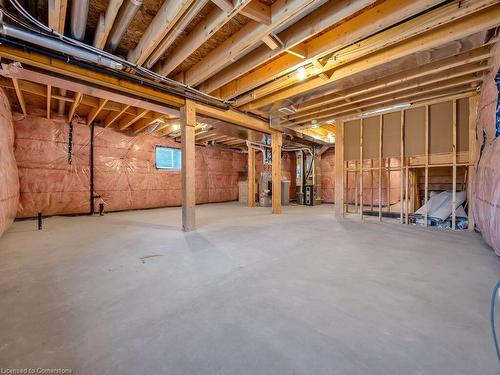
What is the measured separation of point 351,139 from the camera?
5246 millimetres

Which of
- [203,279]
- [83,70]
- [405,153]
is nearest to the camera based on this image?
[203,279]

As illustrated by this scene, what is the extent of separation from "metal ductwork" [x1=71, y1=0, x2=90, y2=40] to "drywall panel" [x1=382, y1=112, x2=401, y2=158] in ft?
17.0

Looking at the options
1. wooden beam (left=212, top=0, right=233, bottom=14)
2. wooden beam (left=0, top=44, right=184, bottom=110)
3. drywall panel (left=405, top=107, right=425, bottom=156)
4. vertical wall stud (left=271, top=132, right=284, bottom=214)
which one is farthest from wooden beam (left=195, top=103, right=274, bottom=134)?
drywall panel (left=405, top=107, right=425, bottom=156)

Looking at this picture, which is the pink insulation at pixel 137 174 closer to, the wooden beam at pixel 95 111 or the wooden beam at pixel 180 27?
the wooden beam at pixel 95 111

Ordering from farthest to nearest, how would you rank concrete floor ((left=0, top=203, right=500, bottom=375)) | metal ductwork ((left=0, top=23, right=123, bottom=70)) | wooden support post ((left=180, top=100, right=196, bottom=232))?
wooden support post ((left=180, top=100, right=196, bottom=232))
metal ductwork ((left=0, top=23, right=123, bottom=70))
concrete floor ((left=0, top=203, right=500, bottom=375))

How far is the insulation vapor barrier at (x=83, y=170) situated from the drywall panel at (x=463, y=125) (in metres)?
7.12

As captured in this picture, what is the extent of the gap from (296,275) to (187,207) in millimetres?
2345

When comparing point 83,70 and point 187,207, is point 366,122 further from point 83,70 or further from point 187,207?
point 83,70

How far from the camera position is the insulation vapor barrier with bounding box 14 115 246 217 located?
16.0 feet

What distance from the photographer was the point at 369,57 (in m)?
2.84

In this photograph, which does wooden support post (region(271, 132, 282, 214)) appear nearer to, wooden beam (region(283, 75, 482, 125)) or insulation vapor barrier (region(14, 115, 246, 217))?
wooden beam (region(283, 75, 482, 125))

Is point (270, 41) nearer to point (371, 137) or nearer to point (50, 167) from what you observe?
point (371, 137)

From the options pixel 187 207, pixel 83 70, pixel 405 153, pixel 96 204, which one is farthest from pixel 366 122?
pixel 96 204

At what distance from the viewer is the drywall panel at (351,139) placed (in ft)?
16.9
